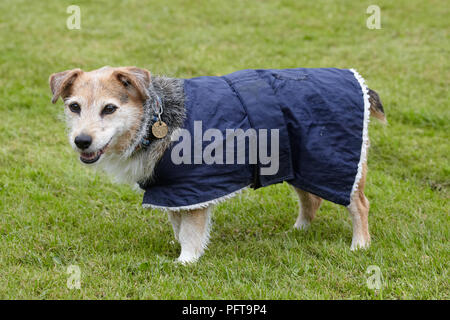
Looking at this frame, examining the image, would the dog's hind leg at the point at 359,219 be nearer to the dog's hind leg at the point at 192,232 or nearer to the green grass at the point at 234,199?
the green grass at the point at 234,199

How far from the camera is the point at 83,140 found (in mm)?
3971

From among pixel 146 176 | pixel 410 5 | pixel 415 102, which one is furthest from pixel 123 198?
pixel 410 5

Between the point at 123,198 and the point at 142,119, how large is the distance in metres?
2.11

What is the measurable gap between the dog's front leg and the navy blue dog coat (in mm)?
226

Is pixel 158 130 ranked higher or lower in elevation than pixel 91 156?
higher

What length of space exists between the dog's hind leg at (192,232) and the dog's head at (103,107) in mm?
822

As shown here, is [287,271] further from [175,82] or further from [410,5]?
[410,5]

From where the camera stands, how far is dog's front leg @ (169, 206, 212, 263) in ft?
14.9

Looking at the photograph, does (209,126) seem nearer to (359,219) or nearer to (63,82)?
(63,82)

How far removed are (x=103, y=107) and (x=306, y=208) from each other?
242 cm

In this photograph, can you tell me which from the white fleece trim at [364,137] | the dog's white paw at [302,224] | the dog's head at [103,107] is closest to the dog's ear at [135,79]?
the dog's head at [103,107]

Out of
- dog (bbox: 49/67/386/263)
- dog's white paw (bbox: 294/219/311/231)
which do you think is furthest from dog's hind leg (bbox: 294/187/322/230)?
dog (bbox: 49/67/386/263)

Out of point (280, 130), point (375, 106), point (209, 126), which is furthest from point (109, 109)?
point (375, 106)
